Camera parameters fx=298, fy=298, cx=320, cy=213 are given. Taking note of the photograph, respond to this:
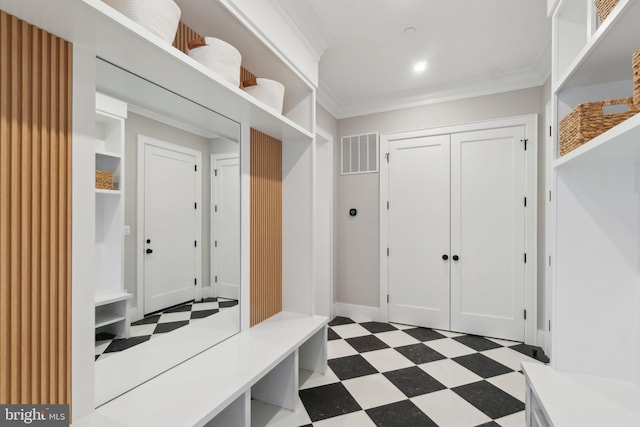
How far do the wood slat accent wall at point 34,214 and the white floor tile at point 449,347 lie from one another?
2.68 metres

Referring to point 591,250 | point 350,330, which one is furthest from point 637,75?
point 350,330

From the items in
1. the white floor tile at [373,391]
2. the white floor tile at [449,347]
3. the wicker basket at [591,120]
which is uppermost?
the wicker basket at [591,120]

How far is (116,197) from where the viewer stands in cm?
124

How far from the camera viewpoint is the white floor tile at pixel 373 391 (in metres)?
1.97

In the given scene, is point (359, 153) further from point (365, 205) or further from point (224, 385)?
point (224, 385)

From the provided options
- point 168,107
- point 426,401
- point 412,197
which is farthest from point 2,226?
point 412,197

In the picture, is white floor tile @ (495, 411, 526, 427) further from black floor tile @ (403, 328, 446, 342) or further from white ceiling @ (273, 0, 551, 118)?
white ceiling @ (273, 0, 551, 118)

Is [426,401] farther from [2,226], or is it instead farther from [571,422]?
[2,226]

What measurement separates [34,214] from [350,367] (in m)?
2.23

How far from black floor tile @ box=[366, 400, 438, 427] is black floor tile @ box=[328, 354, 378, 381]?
0.40 meters

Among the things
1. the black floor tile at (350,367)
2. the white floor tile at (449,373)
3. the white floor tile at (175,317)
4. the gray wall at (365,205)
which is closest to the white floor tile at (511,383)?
the white floor tile at (449,373)

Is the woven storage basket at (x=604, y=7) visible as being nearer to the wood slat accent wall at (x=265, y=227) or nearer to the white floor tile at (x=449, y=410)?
the wood slat accent wall at (x=265, y=227)

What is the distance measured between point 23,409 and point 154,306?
54 cm

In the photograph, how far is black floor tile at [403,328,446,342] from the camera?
300 centimetres
